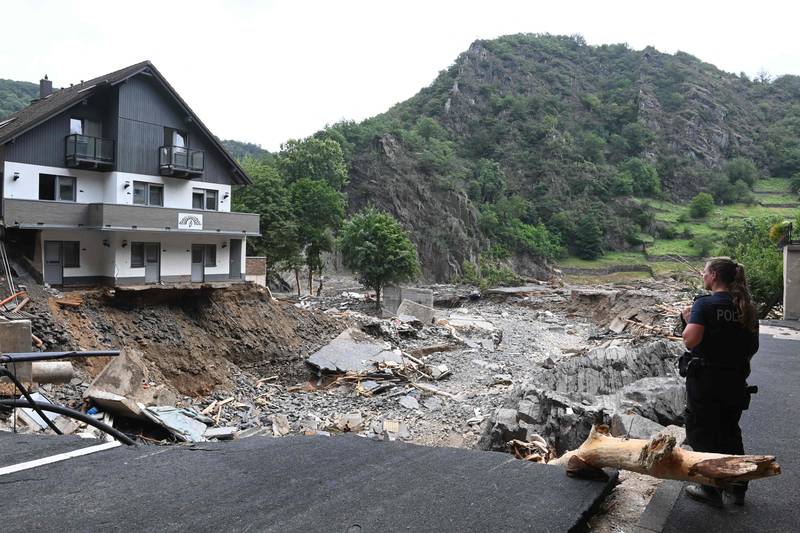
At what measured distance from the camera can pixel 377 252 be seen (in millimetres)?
35438

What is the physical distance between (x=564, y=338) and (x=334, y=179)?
39401 millimetres

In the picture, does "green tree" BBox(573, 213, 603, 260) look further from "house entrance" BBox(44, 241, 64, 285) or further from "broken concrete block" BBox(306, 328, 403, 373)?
"house entrance" BBox(44, 241, 64, 285)

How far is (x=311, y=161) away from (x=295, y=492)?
6023 cm

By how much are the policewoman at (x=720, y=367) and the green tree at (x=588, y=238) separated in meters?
89.7

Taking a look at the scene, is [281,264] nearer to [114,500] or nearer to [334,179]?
[334,179]

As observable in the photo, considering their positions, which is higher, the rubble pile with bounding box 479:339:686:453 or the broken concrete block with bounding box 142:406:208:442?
the rubble pile with bounding box 479:339:686:453

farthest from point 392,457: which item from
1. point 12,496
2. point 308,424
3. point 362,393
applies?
point 362,393

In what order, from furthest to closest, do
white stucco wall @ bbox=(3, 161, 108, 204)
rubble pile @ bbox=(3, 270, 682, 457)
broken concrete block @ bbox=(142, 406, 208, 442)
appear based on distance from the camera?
white stucco wall @ bbox=(3, 161, 108, 204)
broken concrete block @ bbox=(142, 406, 208, 442)
rubble pile @ bbox=(3, 270, 682, 457)

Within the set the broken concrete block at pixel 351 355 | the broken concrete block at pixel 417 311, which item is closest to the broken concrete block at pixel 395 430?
the broken concrete block at pixel 351 355

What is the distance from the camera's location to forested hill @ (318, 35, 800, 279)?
8038 centimetres

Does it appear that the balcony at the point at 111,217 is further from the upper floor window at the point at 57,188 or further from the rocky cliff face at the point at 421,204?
the rocky cliff face at the point at 421,204

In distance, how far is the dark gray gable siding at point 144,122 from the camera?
23.0m

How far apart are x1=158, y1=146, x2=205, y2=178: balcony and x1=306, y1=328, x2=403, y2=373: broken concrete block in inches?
402

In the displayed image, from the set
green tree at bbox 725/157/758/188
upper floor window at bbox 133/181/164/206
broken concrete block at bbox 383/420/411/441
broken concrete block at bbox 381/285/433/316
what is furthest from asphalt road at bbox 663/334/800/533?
green tree at bbox 725/157/758/188
